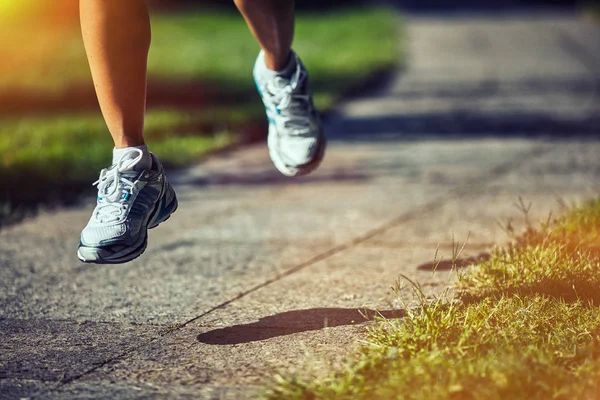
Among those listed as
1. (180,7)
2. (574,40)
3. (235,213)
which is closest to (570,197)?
(235,213)

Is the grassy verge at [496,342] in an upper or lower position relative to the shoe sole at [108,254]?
lower

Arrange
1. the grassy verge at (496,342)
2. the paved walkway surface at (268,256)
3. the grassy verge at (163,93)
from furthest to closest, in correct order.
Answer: the grassy verge at (163,93) → the paved walkway surface at (268,256) → the grassy verge at (496,342)

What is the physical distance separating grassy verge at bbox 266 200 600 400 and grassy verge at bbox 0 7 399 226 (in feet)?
7.68

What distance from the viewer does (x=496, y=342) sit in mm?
1890

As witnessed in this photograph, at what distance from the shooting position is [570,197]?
13.2ft

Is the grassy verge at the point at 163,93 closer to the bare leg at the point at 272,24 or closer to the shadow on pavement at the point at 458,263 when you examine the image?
the bare leg at the point at 272,24

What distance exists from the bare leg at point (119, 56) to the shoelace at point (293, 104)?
0.63 m

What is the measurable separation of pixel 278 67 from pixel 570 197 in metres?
1.72

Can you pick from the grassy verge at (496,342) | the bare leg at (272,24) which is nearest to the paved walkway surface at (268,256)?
the grassy verge at (496,342)

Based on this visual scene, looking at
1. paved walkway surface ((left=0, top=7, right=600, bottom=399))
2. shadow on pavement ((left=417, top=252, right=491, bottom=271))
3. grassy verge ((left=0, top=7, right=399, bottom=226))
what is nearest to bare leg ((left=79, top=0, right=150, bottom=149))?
paved walkway surface ((left=0, top=7, right=600, bottom=399))

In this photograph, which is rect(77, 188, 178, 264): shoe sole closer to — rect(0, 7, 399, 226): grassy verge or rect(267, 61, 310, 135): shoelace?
rect(267, 61, 310, 135): shoelace

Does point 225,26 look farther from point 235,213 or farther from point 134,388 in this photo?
point 134,388

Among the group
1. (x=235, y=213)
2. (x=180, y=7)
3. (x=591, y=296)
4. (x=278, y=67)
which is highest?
(x=278, y=67)

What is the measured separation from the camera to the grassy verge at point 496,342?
169 centimetres
